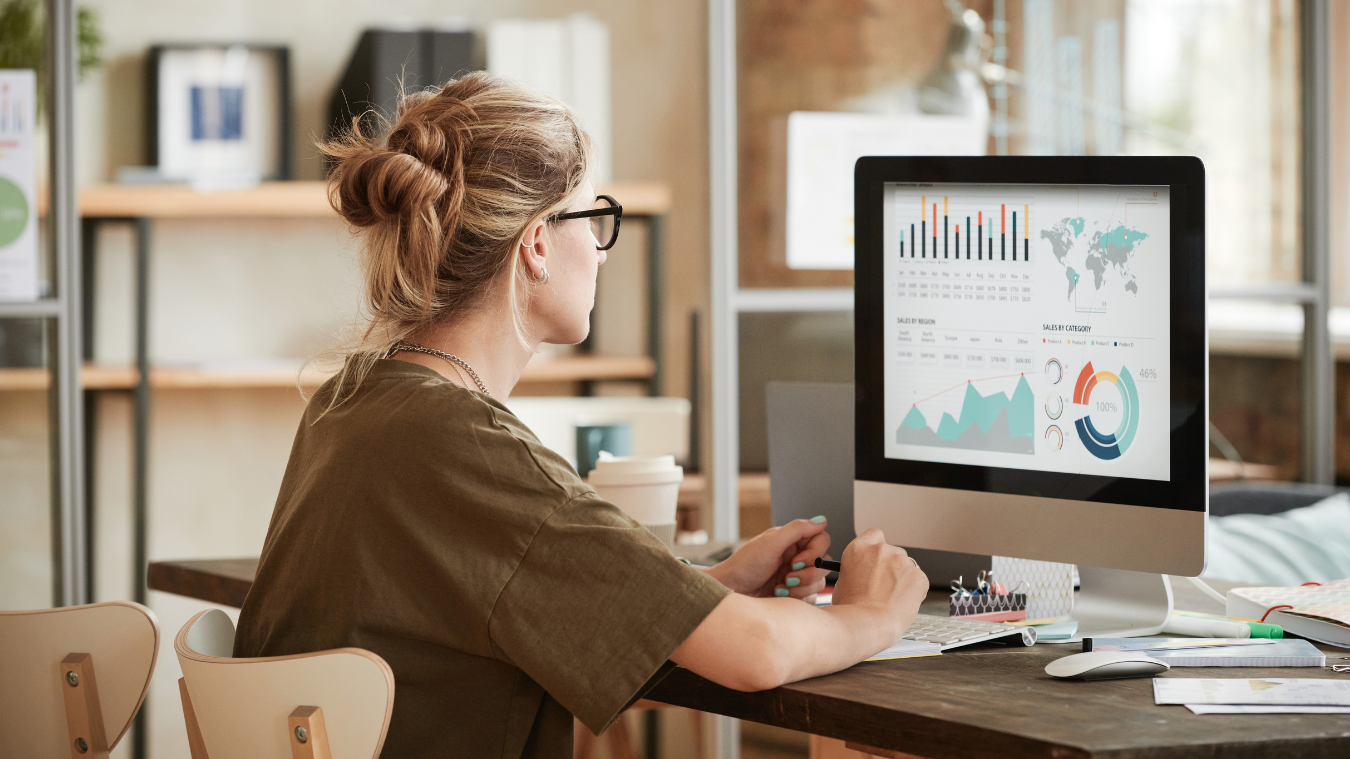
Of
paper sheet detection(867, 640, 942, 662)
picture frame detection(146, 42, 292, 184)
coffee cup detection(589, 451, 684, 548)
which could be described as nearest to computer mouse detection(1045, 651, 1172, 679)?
paper sheet detection(867, 640, 942, 662)

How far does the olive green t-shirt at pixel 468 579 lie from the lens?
965mm

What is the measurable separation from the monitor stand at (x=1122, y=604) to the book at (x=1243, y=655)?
87 millimetres

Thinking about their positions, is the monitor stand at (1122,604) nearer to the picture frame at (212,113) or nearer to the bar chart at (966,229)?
the bar chart at (966,229)

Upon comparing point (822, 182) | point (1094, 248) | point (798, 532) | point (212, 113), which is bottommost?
point (798, 532)

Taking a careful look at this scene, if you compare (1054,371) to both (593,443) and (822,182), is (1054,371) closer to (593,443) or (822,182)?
(593,443)

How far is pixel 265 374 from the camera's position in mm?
3127

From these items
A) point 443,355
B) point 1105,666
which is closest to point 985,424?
point 1105,666

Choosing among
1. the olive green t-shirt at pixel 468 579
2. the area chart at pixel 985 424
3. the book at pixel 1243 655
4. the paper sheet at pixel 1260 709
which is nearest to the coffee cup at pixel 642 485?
the area chart at pixel 985 424

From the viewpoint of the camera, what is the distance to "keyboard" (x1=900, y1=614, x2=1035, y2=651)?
118 cm

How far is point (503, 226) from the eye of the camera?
1156 millimetres

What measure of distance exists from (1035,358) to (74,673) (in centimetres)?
98

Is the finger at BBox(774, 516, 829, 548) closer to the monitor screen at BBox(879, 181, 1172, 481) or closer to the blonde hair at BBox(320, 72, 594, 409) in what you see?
the monitor screen at BBox(879, 181, 1172, 481)

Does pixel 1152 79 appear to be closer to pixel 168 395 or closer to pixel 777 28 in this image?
pixel 777 28

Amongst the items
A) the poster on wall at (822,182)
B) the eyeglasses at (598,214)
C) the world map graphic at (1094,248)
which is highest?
the poster on wall at (822,182)
